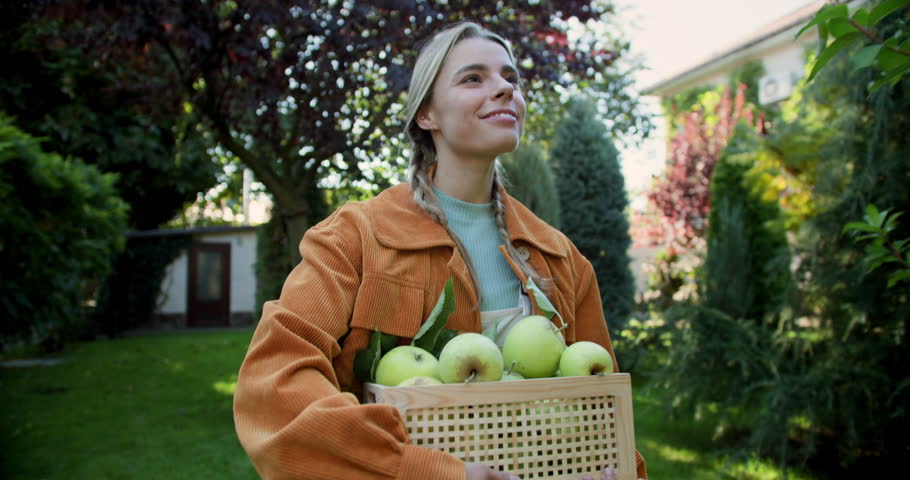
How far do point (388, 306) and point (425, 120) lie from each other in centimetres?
60

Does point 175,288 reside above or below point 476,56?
below

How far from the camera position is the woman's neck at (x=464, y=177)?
1.85m

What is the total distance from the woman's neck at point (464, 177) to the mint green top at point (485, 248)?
0.8 inches

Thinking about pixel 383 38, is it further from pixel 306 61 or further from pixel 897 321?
pixel 897 321

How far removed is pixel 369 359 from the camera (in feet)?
4.91

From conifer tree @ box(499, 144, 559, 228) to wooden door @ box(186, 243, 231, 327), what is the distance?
1321cm

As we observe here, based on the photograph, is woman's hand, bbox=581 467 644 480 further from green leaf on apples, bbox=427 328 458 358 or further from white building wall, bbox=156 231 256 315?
white building wall, bbox=156 231 256 315

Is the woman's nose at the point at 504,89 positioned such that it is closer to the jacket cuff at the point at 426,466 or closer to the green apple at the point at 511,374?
the green apple at the point at 511,374

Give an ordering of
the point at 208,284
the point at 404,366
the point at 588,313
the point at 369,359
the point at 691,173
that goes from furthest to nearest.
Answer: the point at 208,284
the point at 691,173
the point at 588,313
the point at 369,359
the point at 404,366

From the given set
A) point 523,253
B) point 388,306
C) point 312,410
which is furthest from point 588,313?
point 312,410

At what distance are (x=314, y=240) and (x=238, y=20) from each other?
129 inches

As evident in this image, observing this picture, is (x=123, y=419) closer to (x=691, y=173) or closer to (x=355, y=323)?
(x=355, y=323)

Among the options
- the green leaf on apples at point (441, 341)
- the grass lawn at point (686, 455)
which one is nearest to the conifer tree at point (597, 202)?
the grass lawn at point (686, 455)

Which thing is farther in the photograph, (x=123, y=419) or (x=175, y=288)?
(x=175, y=288)
